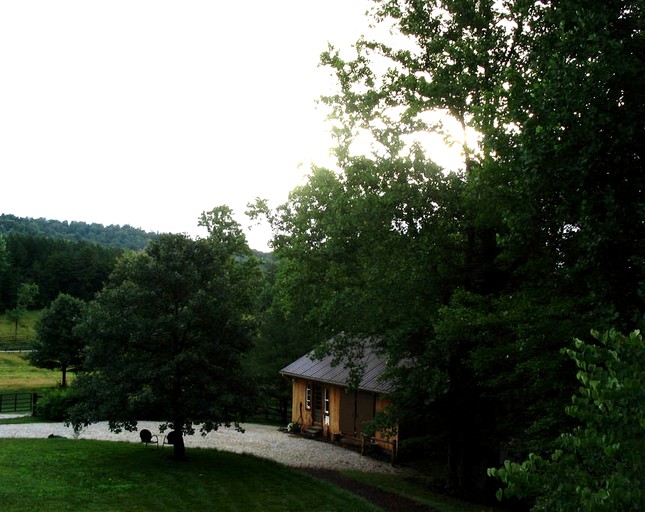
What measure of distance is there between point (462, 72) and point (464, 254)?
4.82m

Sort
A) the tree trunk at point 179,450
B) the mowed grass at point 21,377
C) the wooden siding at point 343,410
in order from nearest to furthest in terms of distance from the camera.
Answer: the tree trunk at point 179,450 → the wooden siding at point 343,410 → the mowed grass at point 21,377

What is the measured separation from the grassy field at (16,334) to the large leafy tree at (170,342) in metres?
47.9

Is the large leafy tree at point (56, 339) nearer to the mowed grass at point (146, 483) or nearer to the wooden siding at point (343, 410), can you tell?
the wooden siding at point (343, 410)

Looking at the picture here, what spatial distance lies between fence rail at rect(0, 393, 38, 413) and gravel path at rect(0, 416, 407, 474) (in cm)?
668

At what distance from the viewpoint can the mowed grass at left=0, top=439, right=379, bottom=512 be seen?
15.1 meters

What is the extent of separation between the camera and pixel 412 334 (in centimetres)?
1798

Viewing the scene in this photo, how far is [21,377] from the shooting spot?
50312 mm

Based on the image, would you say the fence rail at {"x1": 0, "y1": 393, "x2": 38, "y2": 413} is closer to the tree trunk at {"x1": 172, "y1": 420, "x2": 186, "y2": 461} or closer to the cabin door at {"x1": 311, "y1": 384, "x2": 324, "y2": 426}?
the cabin door at {"x1": 311, "y1": 384, "x2": 324, "y2": 426}

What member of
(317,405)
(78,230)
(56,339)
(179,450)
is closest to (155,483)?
(179,450)

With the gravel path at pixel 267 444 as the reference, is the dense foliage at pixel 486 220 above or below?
above

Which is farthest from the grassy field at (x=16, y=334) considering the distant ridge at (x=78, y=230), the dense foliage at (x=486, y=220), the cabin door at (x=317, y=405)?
the distant ridge at (x=78, y=230)

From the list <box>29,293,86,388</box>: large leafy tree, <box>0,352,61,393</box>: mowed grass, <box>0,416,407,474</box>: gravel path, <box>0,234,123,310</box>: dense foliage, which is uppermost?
<box>0,234,123,310</box>: dense foliage

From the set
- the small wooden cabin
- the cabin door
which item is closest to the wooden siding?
the small wooden cabin

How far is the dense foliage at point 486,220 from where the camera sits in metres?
11.0
